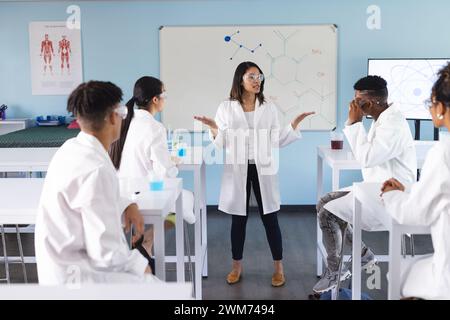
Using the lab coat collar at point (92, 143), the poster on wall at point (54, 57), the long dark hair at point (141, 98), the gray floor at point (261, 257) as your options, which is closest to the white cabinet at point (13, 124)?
the poster on wall at point (54, 57)

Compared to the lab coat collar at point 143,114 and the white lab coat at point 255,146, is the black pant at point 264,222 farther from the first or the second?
the lab coat collar at point 143,114

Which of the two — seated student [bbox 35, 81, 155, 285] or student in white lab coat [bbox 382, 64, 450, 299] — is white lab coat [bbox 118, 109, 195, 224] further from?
student in white lab coat [bbox 382, 64, 450, 299]

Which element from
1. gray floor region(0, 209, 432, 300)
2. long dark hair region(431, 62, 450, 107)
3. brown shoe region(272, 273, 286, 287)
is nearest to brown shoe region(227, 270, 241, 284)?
gray floor region(0, 209, 432, 300)

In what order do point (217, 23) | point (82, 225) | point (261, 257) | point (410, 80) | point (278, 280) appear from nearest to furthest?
point (82, 225)
point (278, 280)
point (261, 257)
point (410, 80)
point (217, 23)

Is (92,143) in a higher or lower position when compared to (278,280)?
higher

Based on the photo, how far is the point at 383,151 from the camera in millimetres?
2957

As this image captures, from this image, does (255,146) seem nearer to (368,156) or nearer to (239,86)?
(239,86)

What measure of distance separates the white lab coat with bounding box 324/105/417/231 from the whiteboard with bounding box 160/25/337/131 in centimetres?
235

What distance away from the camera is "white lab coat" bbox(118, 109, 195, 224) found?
309 centimetres

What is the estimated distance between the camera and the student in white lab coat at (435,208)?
1.89 metres

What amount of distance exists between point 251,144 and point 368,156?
0.83 metres

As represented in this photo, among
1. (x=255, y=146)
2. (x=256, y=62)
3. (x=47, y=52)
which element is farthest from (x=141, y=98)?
(x=47, y=52)

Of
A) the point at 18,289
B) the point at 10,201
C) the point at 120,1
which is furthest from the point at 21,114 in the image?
the point at 18,289

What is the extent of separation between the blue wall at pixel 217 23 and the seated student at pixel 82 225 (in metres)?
3.76
